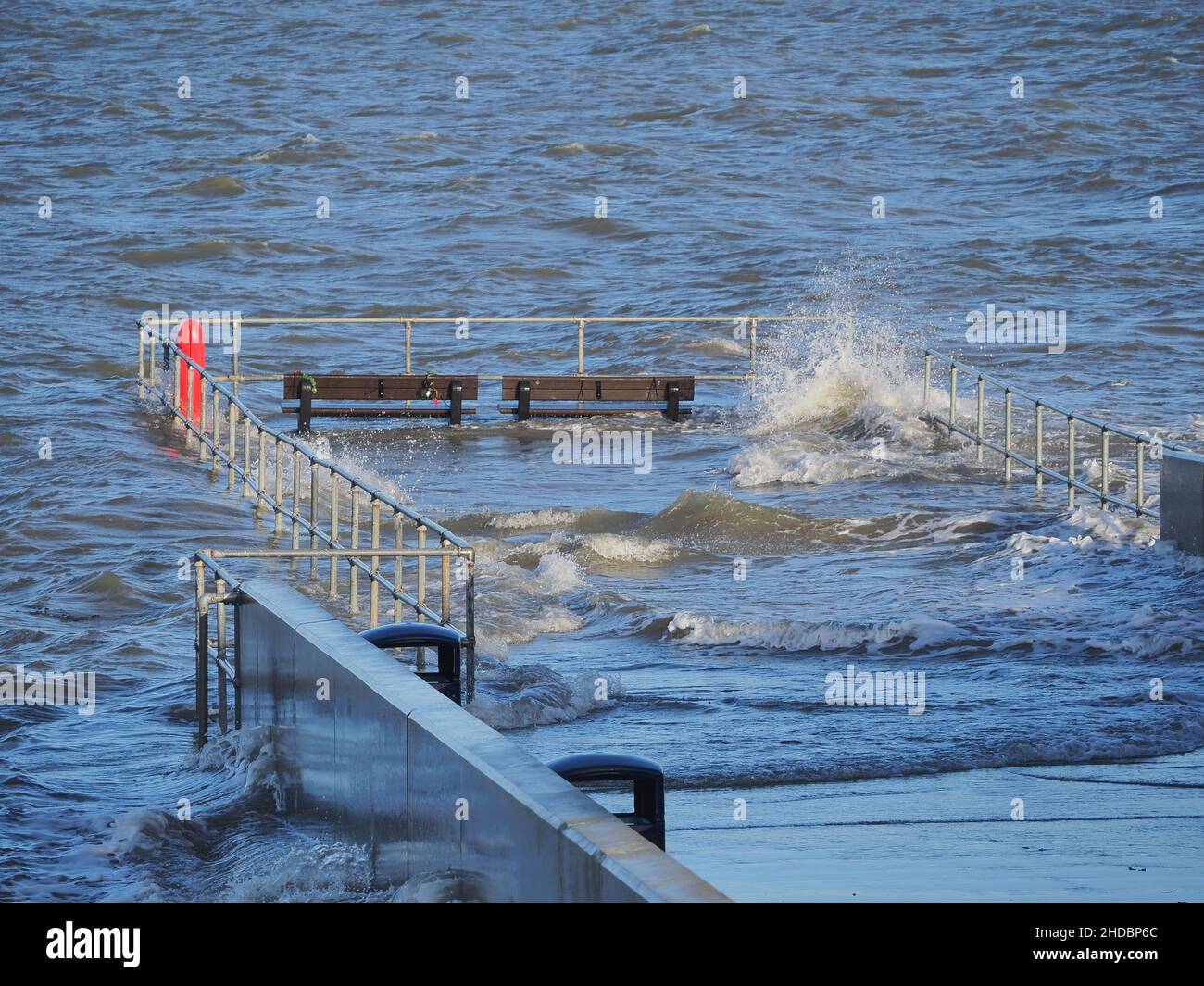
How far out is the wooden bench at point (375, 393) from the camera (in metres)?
24.5

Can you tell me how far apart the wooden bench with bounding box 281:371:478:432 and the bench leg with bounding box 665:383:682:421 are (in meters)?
2.74

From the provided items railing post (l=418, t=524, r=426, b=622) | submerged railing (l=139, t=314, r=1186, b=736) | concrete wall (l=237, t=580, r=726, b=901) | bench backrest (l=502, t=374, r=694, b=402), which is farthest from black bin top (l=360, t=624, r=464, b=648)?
bench backrest (l=502, t=374, r=694, b=402)

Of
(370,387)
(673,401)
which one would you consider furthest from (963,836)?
(673,401)

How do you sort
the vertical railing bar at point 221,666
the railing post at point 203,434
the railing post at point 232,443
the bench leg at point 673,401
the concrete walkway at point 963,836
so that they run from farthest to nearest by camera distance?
the bench leg at point 673,401 < the railing post at point 203,434 < the railing post at point 232,443 < the vertical railing bar at point 221,666 < the concrete walkway at point 963,836

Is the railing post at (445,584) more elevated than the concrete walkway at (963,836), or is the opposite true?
the railing post at (445,584)

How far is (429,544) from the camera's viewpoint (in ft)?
56.9

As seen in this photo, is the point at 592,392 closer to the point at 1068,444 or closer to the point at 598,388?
the point at 598,388

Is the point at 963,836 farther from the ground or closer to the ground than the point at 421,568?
closer to the ground

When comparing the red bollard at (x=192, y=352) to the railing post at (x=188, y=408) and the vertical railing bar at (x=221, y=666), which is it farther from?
the vertical railing bar at (x=221, y=666)

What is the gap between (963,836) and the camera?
23.9 feet

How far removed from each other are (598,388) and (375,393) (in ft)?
10.2

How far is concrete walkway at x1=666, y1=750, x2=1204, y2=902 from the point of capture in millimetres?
6465

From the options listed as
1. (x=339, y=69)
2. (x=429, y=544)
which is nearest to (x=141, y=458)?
(x=429, y=544)

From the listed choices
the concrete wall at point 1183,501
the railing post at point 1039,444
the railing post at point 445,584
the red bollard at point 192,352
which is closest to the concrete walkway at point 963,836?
the railing post at point 445,584
